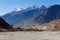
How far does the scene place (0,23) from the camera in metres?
71.4

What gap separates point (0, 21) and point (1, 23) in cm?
152

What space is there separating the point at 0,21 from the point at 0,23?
0.89 meters

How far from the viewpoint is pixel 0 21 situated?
233 feet

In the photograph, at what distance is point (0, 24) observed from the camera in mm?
71250

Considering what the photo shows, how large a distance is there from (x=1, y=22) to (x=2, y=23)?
1.56 metres

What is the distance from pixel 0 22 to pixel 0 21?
0.78 meters

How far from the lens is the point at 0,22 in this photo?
2763 inches

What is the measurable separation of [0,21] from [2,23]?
7.72 ft

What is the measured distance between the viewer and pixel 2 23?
73062 millimetres

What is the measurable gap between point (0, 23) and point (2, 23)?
1.76 m

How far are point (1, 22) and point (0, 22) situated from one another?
1.38 meters

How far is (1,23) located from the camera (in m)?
72.2

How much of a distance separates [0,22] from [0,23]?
4.13 ft
